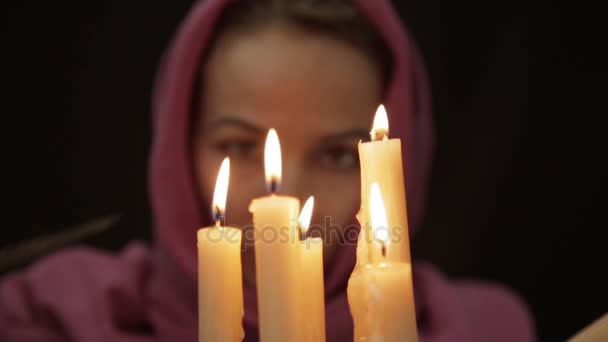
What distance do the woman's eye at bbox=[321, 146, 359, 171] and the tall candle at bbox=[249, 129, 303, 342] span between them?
0.47 meters

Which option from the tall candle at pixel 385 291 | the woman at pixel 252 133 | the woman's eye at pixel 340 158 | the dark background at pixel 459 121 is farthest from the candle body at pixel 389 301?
the dark background at pixel 459 121

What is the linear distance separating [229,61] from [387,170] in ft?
1.75

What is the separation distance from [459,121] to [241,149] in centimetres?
56

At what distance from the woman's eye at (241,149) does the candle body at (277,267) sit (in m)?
0.49

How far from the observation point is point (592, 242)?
112 centimetres

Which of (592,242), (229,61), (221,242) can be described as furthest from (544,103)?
(221,242)

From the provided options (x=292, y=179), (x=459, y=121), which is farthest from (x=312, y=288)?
(x=459, y=121)

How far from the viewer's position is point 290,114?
714 mm

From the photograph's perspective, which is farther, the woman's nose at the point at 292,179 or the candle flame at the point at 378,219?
the woman's nose at the point at 292,179

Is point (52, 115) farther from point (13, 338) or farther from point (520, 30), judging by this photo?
point (520, 30)

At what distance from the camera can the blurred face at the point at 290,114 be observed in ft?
2.36

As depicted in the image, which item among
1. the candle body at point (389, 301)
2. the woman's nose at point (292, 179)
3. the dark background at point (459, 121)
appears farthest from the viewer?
the dark background at point (459, 121)

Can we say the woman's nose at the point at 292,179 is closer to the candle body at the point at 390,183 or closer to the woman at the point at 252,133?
the woman at the point at 252,133

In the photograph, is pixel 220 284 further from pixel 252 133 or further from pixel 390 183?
pixel 252 133
